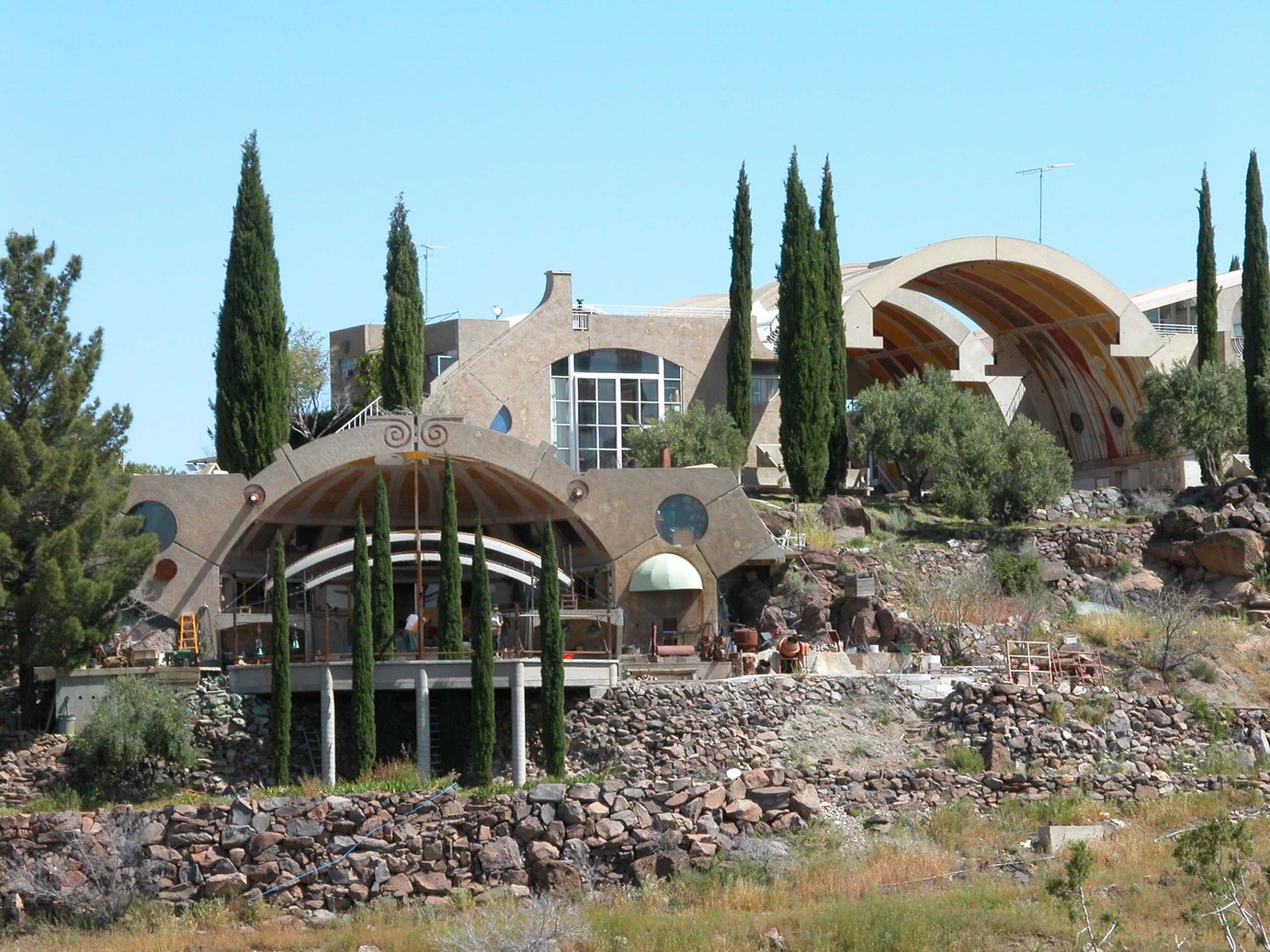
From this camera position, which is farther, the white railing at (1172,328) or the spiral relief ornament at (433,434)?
the white railing at (1172,328)

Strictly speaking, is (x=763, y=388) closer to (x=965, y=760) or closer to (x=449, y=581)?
(x=449, y=581)

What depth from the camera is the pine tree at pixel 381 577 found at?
40.6m

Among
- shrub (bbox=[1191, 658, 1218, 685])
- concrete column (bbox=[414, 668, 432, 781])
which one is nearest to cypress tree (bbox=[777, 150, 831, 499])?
shrub (bbox=[1191, 658, 1218, 685])

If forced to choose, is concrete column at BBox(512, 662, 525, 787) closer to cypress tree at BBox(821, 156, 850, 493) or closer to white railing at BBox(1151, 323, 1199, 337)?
cypress tree at BBox(821, 156, 850, 493)

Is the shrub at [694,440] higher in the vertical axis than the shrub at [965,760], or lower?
higher

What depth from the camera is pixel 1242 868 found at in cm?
2861

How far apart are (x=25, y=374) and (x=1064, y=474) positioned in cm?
2838

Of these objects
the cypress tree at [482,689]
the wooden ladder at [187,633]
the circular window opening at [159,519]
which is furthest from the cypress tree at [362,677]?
the circular window opening at [159,519]

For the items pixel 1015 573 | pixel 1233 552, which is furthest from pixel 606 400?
pixel 1233 552

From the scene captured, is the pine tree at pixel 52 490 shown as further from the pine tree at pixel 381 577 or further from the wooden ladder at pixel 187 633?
the pine tree at pixel 381 577

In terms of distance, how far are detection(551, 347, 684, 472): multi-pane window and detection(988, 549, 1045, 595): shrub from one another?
12.6 metres

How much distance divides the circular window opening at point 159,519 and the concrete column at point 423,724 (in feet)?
29.1

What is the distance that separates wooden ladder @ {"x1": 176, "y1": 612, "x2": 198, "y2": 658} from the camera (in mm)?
45781

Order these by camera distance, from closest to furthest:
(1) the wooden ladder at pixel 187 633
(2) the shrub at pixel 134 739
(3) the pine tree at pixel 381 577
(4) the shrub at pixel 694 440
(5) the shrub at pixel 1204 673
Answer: (2) the shrub at pixel 134 739, (3) the pine tree at pixel 381 577, (5) the shrub at pixel 1204 673, (1) the wooden ladder at pixel 187 633, (4) the shrub at pixel 694 440
